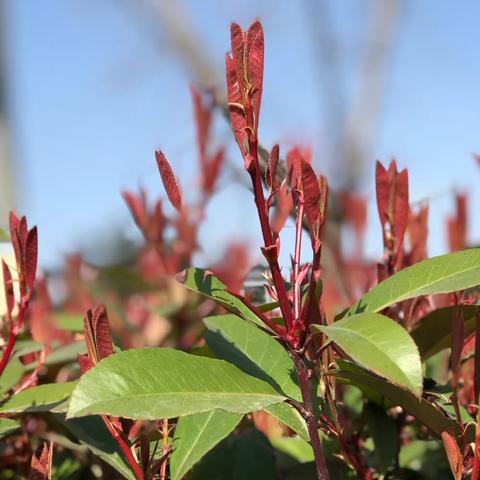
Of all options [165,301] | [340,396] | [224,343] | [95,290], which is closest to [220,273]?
[165,301]

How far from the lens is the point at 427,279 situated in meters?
0.74

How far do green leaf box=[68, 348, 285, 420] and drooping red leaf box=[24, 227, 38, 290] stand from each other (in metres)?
0.22

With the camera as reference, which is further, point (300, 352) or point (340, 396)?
point (340, 396)

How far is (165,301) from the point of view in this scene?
1751 mm

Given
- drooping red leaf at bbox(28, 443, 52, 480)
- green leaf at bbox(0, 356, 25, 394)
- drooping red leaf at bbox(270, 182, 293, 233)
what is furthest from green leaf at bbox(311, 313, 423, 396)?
green leaf at bbox(0, 356, 25, 394)

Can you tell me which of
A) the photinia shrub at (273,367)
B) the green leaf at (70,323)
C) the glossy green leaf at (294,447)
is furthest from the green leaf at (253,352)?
the green leaf at (70,323)

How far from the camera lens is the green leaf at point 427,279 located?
2.32 ft

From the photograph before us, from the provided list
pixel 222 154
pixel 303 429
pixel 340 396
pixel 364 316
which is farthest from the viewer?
pixel 222 154

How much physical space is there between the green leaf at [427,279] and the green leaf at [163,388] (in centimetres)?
14

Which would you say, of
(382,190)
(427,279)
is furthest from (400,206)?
(427,279)

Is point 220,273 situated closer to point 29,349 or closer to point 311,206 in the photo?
point 29,349

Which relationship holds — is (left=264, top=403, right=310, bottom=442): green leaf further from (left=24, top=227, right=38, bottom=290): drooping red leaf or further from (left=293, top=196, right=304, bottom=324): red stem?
(left=24, top=227, right=38, bottom=290): drooping red leaf

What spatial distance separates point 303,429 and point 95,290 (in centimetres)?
108

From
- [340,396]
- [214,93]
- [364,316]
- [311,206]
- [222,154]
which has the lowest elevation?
[340,396]
